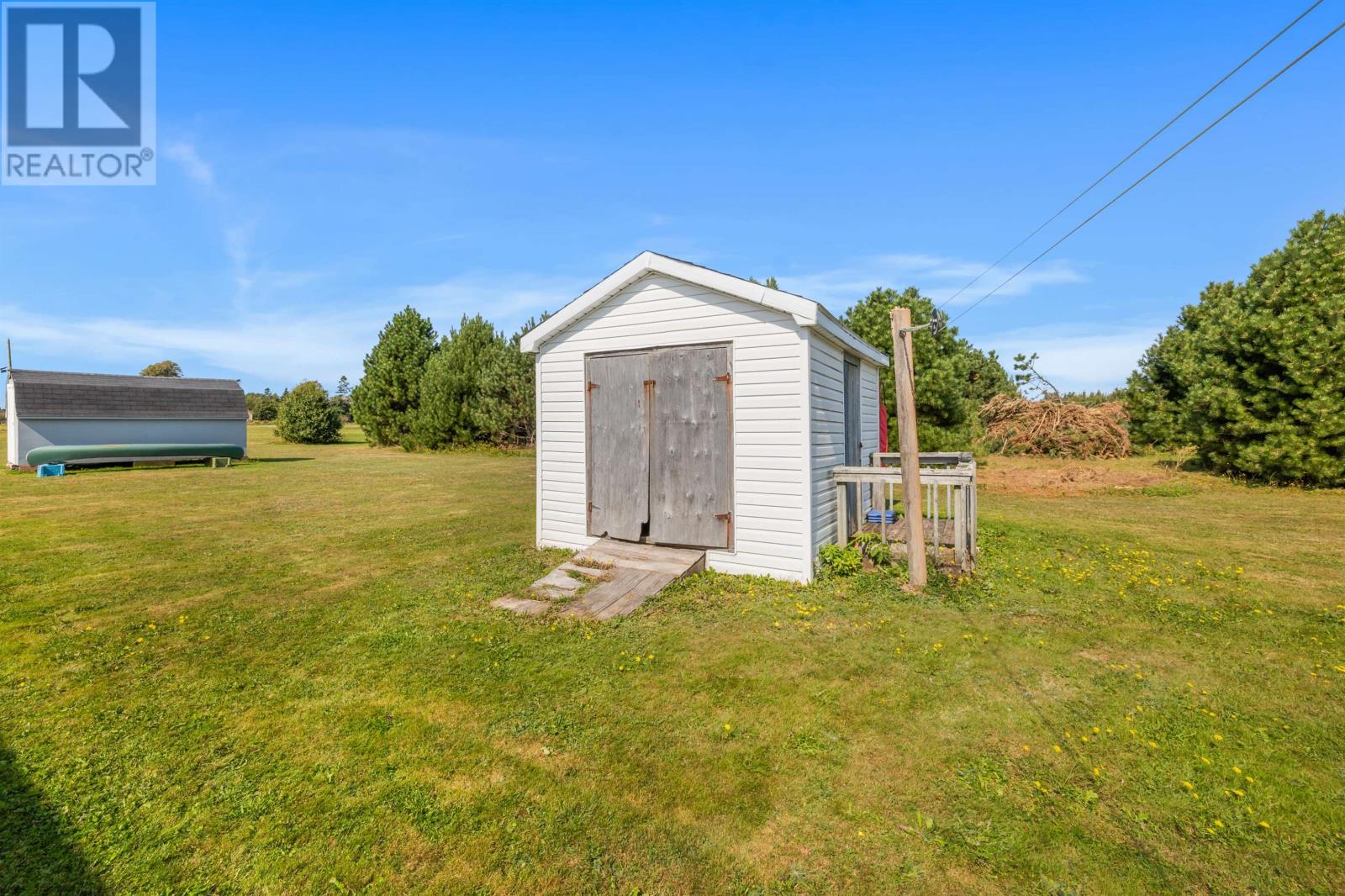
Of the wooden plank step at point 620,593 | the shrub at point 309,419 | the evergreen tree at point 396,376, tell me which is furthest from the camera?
the shrub at point 309,419

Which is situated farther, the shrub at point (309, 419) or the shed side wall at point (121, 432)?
the shrub at point (309, 419)

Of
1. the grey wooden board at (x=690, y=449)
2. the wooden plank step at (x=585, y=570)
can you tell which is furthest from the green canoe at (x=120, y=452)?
the grey wooden board at (x=690, y=449)

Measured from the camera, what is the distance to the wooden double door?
7660mm

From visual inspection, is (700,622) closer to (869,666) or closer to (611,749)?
(869,666)

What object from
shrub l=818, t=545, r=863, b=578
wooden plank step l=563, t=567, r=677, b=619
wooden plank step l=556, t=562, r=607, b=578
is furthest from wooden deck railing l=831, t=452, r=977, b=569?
wooden plank step l=556, t=562, r=607, b=578

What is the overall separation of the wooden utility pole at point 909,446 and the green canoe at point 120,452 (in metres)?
28.6

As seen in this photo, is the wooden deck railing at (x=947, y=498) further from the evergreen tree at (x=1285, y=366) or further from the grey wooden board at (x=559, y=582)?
the evergreen tree at (x=1285, y=366)

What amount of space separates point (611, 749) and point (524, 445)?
2769 centimetres

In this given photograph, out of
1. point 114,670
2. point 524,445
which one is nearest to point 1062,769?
point 114,670

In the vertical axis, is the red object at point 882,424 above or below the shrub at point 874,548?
above

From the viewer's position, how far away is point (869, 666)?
483 cm

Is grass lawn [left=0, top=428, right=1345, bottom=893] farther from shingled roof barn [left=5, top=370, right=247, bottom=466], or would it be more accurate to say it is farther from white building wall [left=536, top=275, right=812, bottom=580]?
shingled roof barn [left=5, top=370, right=247, bottom=466]

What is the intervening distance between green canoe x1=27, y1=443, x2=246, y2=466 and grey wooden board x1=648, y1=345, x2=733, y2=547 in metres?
25.6

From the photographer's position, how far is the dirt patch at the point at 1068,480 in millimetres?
15469
